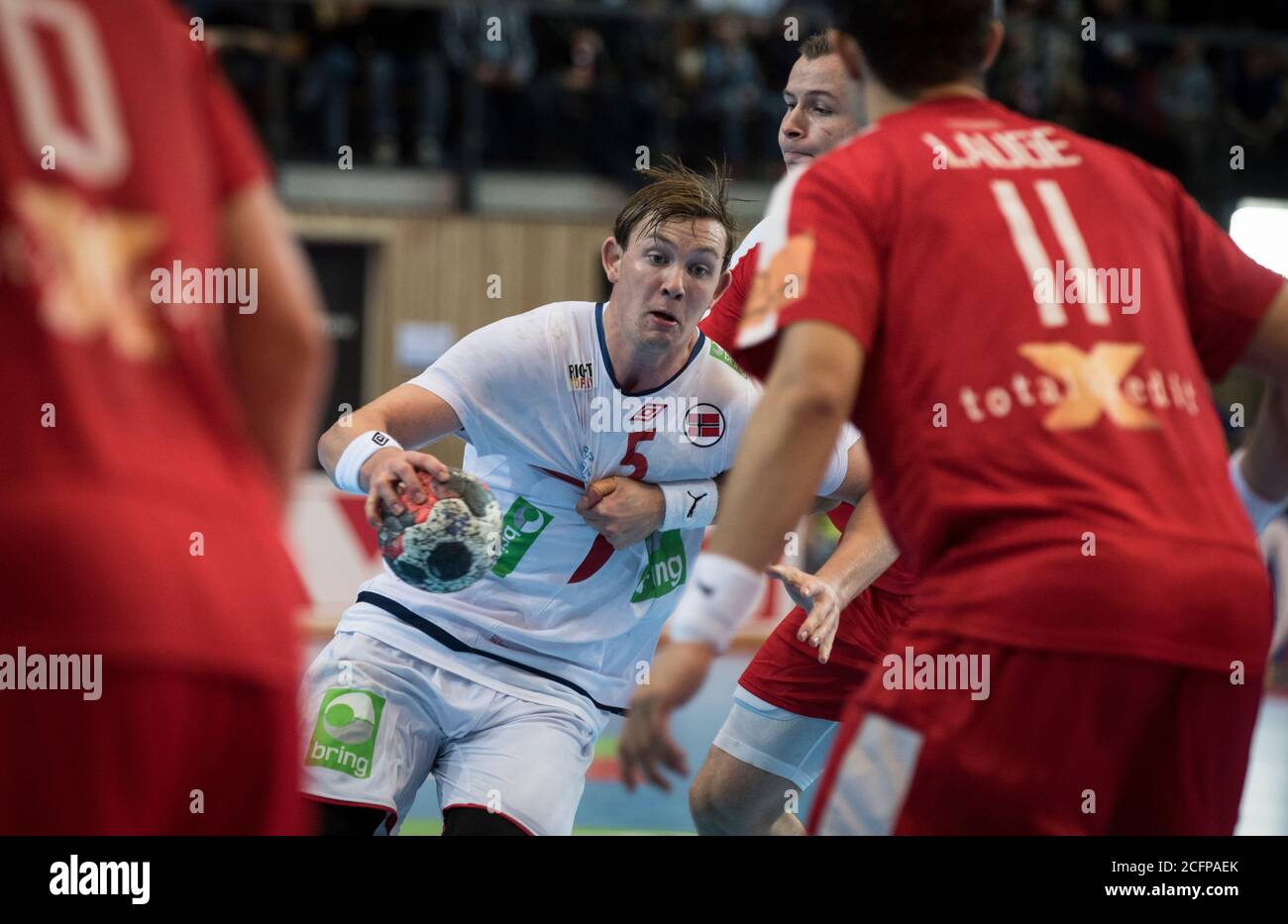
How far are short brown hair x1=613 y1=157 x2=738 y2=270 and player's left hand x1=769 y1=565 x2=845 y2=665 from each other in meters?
1.20

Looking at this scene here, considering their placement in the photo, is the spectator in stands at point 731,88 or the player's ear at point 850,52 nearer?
the player's ear at point 850,52

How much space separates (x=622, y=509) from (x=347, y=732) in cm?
105

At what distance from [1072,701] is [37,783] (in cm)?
165

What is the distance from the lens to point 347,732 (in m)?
4.25

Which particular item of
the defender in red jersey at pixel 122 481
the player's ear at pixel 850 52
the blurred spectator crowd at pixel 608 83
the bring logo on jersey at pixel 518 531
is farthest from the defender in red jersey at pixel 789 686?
the blurred spectator crowd at pixel 608 83

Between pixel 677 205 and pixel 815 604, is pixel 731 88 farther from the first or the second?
pixel 815 604

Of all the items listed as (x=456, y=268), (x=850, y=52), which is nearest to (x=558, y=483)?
(x=850, y=52)

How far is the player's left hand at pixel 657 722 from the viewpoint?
2.44 m

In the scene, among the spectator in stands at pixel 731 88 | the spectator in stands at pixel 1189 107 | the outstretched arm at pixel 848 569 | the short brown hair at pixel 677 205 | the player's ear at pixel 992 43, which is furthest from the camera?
the spectator in stands at pixel 1189 107

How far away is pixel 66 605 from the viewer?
5.91ft

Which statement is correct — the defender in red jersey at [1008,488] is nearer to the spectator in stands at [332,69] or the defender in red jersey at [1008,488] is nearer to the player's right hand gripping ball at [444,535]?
the player's right hand gripping ball at [444,535]

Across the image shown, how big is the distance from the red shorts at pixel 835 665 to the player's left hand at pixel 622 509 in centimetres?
91
